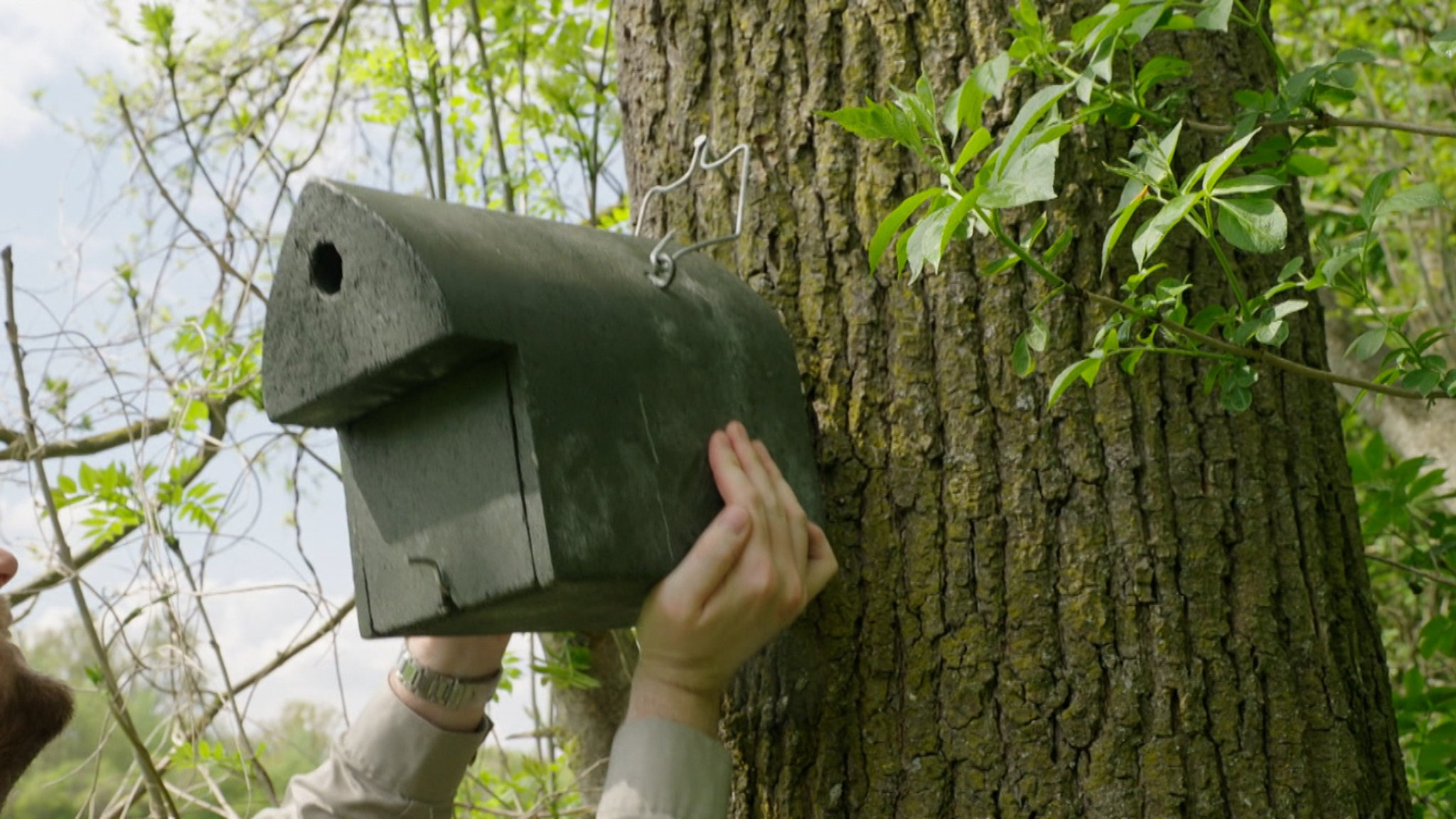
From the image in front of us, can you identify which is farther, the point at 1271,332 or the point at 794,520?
the point at 794,520

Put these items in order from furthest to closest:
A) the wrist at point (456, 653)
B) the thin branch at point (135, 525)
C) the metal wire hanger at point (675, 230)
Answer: the thin branch at point (135, 525) → the wrist at point (456, 653) → the metal wire hanger at point (675, 230)

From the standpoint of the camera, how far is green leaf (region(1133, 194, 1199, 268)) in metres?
0.90

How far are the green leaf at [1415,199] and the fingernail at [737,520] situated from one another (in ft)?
2.01

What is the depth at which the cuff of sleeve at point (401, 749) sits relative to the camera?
1613 millimetres

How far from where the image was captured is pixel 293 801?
5.53 feet

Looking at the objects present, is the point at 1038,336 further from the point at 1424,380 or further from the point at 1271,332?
the point at 1424,380

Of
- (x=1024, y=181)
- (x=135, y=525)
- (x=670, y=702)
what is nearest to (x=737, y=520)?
(x=670, y=702)

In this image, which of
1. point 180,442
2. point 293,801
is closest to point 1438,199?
point 293,801

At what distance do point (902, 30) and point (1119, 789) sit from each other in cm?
88

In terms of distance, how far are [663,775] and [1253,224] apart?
0.76 meters

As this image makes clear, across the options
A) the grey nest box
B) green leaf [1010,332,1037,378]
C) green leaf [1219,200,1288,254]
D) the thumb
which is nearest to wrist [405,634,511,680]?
the grey nest box

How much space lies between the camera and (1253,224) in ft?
3.01

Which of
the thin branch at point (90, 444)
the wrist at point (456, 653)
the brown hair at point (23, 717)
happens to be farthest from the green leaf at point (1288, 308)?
the thin branch at point (90, 444)

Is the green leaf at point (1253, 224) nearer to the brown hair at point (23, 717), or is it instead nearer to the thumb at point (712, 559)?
the thumb at point (712, 559)
